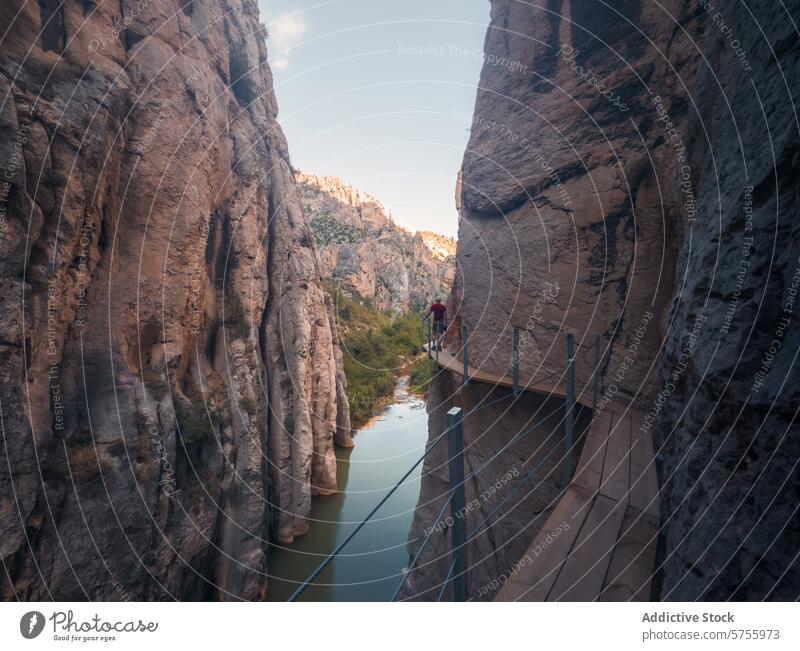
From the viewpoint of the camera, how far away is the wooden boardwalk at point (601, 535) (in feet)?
8.37

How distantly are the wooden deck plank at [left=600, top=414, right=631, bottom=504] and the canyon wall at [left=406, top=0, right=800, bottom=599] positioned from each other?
379mm

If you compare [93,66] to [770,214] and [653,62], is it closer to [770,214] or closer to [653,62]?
[653,62]

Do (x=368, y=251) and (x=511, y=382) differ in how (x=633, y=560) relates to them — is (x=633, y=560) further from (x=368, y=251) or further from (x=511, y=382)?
(x=368, y=251)

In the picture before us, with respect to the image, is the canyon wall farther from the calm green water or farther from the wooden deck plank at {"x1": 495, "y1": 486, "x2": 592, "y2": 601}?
the calm green water

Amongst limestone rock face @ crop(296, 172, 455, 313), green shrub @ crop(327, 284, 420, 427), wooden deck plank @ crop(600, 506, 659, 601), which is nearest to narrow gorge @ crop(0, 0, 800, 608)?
wooden deck plank @ crop(600, 506, 659, 601)

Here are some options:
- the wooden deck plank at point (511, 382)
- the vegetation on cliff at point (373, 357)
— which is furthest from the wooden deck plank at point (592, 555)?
the vegetation on cliff at point (373, 357)

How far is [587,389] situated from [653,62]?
4934mm

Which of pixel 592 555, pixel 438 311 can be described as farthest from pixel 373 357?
pixel 592 555

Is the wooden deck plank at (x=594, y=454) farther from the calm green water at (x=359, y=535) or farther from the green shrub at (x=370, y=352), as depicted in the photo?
the green shrub at (x=370, y=352)

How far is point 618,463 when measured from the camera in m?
3.63

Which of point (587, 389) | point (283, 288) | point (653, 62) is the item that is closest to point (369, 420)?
point (283, 288)

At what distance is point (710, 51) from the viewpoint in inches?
136

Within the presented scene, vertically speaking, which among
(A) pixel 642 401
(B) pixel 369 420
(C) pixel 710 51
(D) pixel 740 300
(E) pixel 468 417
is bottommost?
(B) pixel 369 420

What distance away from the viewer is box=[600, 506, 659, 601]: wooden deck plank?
253 cm
